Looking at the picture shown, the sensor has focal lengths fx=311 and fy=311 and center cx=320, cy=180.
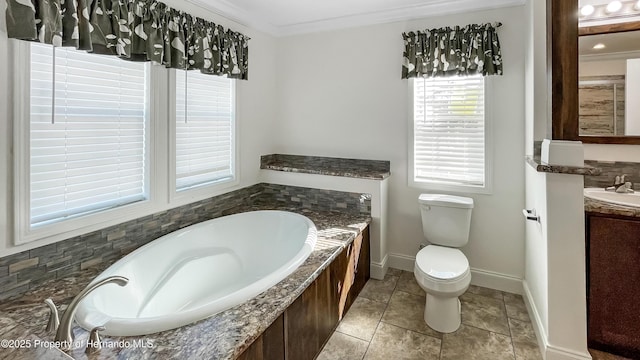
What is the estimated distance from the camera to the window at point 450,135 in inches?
102

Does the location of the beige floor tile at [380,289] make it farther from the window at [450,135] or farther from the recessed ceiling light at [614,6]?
the recessed ceiling light at [614,6]

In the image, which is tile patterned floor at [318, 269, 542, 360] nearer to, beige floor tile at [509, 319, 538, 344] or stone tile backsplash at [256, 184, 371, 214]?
beige floor tile at [509, 319, 538, 344]

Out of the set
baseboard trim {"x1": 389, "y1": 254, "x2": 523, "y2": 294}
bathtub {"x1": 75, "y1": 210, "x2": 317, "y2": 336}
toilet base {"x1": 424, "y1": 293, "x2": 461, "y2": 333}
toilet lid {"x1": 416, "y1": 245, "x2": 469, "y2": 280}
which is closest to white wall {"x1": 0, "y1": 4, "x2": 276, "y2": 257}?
bathtub {"x1": 75, "y1": 210, "x2": 317, "y2": 336}

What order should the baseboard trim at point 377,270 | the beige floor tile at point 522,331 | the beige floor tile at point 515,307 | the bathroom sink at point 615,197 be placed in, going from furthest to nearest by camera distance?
the baseboard trim at point 377,270
the beige floor tile at point 515,307
the beige floor tile at point 522,331
the bathroom sink at point 615,197

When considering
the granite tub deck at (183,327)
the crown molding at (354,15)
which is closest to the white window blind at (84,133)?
the granite tub deck at (183,327)

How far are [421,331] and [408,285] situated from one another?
0.61m

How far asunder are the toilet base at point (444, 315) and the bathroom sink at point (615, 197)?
3.52 feet

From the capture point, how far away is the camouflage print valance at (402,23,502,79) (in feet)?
7.97

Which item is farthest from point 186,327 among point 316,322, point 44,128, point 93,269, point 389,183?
point 389,183

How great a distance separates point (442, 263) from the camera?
214cm

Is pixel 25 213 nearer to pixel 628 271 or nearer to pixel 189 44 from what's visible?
pixel 189 44

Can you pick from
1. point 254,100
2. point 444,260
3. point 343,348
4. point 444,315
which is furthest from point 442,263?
point 254,100

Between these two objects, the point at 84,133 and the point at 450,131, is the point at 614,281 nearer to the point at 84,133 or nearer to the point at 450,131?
the point at 450,131

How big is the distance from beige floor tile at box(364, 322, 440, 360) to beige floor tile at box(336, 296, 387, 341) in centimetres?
6
